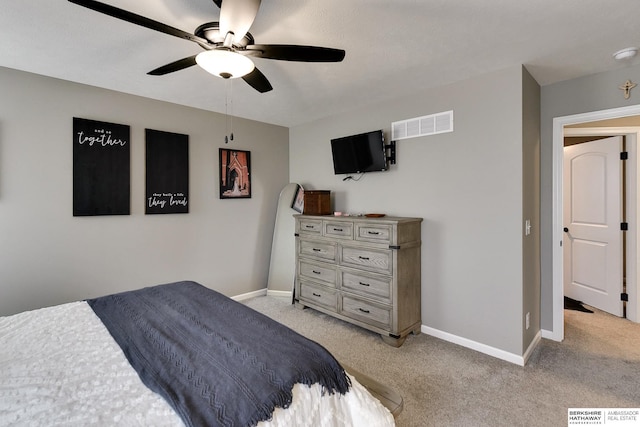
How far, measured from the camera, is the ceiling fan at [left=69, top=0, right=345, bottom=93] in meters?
1.35

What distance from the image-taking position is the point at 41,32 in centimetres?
194

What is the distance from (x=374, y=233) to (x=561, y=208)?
5.63 ft

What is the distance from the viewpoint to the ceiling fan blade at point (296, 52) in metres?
1.60

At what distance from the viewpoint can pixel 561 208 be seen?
279cm

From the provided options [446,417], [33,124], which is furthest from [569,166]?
[33,124]

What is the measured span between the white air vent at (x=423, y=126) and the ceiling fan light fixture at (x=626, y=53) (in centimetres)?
114

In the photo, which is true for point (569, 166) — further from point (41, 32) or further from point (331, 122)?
point (41, 32)

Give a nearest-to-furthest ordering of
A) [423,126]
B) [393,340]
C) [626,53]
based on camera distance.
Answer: [626,53] → [393,340] → [423,126]

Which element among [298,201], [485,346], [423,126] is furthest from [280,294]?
[423,126]

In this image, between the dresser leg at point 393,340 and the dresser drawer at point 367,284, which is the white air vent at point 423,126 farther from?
the dresser leg at point 393,340

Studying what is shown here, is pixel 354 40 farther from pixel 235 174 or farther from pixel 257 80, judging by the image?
pixel 235 174

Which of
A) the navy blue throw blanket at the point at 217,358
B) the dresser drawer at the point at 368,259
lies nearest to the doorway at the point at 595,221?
the dresser drawer at the point at 368,259

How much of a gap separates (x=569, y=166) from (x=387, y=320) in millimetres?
3148

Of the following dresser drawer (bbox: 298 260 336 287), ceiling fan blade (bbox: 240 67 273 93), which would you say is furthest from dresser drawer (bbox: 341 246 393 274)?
ceiling fan blade (bbox: 240 67 273 93)
